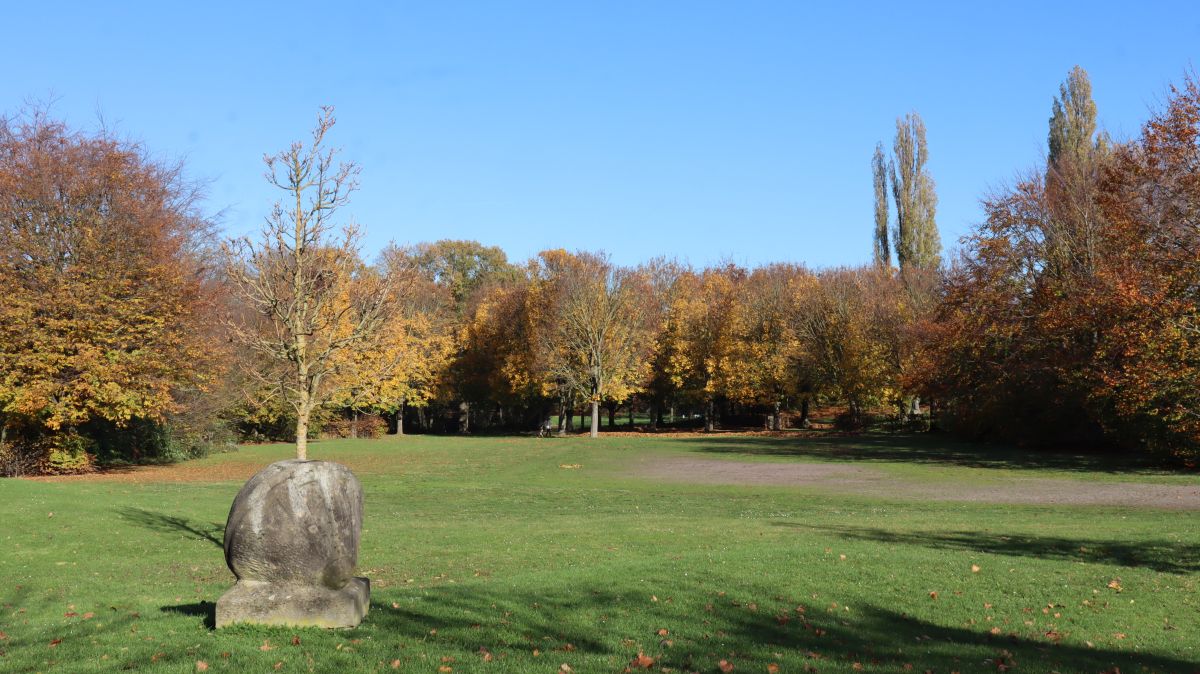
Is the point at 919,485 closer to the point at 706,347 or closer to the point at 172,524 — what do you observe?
the point at 172,524

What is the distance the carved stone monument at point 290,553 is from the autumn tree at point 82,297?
26.5 metres

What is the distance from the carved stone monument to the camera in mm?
9016

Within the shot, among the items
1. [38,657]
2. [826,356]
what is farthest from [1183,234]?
Result: [826,356]

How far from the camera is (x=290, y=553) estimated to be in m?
9.02

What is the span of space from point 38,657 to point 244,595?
185 cm

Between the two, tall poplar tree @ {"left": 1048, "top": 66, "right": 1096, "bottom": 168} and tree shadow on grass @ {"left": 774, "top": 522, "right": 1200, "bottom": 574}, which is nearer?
tree shadow on grass @ {"left": 774, "top": 522, "right": 1200, "bottom": 574}

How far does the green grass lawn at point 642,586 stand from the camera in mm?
8578

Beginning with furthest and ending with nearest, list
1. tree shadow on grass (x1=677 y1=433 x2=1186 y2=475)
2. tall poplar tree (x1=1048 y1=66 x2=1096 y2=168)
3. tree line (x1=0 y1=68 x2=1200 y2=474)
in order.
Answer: tall poplar tree (x1=1048 y1=66 x2=1096 y2=168)
tree shadow on grass (x1=677 y1=433 x2=1186 y2=475)
tree line (x1=0 y1=68 x2=1200 y2=474)

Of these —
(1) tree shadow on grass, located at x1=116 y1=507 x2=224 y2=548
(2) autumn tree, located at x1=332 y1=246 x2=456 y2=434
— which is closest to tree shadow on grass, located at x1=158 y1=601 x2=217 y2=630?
(1) tree shadow on grass, located at x1=116 y1=507 x2=224 y2=548

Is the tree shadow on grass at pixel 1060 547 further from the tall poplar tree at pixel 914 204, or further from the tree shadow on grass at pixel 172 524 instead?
the tall poplar tree at pixel 914 204

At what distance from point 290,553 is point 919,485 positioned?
1015 inches

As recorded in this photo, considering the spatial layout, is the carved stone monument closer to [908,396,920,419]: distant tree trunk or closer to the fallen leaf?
the fallen leaf

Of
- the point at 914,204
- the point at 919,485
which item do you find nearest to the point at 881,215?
the point at 914,204

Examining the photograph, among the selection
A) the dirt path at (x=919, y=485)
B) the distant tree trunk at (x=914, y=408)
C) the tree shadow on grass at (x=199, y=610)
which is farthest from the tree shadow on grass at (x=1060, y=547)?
the distant tree trunk at (x=914, y=408)
